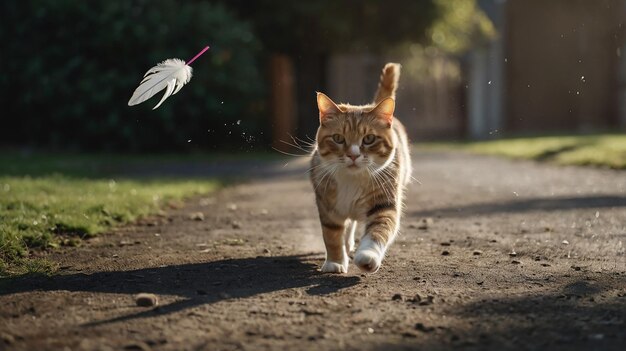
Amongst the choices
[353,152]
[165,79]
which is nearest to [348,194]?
[353,152]

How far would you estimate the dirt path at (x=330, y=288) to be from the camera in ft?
11.2

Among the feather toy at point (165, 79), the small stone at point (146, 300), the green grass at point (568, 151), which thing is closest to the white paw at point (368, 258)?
the small stone at point (146, 300)

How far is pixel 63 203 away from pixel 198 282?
315cm

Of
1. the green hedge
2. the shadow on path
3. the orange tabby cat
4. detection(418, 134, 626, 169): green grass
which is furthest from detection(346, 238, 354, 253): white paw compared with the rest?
the green hedge

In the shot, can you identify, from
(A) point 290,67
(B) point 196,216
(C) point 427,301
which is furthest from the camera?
(A) point 290,67

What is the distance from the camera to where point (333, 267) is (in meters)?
4.95

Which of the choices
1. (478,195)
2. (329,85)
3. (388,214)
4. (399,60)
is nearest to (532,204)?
(478,195)

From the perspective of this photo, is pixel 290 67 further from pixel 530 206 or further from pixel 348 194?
pixel 348 194

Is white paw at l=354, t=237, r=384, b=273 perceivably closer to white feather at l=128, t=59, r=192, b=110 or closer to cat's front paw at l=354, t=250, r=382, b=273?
cat's front paw at l=354, t=250, r=382, b=273

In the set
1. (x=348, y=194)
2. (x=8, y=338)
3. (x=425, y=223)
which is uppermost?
(x=348, y=194)

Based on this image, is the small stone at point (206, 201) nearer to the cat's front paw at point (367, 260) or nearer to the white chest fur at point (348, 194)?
the white chest fur at point (348, 194)

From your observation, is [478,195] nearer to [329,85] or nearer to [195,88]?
[195,88]

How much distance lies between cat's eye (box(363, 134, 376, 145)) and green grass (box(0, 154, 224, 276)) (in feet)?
6.96

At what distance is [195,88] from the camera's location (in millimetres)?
15789
